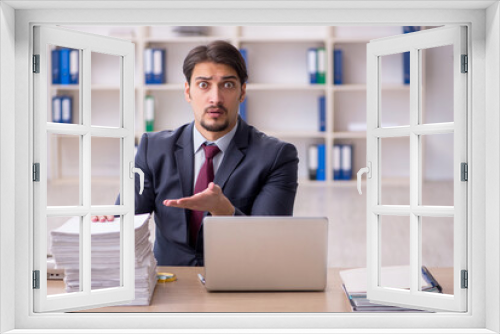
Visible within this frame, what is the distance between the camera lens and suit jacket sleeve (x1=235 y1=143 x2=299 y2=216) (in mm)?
3221

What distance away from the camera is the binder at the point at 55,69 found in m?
6.86

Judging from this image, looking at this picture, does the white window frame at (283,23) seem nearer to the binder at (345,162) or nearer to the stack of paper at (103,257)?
the stack of paper at (103,257)

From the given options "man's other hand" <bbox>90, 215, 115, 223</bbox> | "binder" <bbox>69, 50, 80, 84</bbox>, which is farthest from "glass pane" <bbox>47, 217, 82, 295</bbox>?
"binder" <bbox>69, 50, 80, 84</bbox>

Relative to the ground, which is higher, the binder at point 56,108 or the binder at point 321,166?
the binder at point 56,108

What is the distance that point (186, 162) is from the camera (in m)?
3.31

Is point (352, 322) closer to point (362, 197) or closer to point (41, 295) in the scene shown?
point (41, 295)

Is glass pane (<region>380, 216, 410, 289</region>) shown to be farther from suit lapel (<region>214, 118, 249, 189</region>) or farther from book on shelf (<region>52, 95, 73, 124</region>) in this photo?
book on shelf (<region>52, 95, 73, 124</region>)

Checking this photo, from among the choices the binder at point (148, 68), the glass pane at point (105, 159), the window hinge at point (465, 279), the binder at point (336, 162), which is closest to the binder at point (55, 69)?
the glass pane at point (105, 159)

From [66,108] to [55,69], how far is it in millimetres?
472

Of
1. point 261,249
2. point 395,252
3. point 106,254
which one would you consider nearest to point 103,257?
point 106,254

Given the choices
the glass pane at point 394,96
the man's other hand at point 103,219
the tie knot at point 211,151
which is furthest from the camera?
the glass pane at point 394,96

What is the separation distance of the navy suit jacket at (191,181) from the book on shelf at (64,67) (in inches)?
153

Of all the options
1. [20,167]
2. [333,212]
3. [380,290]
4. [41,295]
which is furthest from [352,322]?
[333,212]

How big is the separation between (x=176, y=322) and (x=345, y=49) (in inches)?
224
